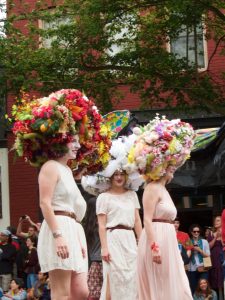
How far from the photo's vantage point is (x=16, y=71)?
20.8 metres

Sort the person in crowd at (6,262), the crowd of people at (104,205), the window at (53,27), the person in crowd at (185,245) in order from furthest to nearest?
the window at (53,27) → the person in crowd at (6,262) → the person in crowd at (185,245) → the crowd of people at (104,205)

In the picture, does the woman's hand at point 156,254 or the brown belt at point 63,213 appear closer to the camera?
the brown belt at point 63,213

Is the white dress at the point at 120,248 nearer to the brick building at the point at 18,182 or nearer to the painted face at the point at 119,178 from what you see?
the painted face at the point at 119,178

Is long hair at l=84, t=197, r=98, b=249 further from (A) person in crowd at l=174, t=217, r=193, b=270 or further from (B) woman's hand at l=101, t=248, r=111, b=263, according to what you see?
(A) person in crowd at l=174, t=217, r=193, b=270

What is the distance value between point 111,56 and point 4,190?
8.80 m

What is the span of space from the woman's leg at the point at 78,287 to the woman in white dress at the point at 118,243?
2775 millimetres

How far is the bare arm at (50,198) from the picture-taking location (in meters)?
7.32

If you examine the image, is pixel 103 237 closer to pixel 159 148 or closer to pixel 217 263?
pixel 159 148

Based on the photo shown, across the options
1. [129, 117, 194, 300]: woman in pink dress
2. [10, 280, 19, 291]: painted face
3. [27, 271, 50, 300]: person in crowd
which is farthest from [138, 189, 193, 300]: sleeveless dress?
[10, 280, 19, 291]: painted face

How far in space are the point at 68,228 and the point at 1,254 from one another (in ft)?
36.5

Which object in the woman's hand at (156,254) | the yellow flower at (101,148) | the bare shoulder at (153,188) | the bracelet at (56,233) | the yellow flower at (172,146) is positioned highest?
the yellow flower at (172,146)

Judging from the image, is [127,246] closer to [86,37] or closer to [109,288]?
[109,288]

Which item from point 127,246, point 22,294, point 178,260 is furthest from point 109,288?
point 22,294

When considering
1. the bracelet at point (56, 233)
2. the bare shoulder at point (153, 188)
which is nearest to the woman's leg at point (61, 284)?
the bracelet at point (56, 233)
